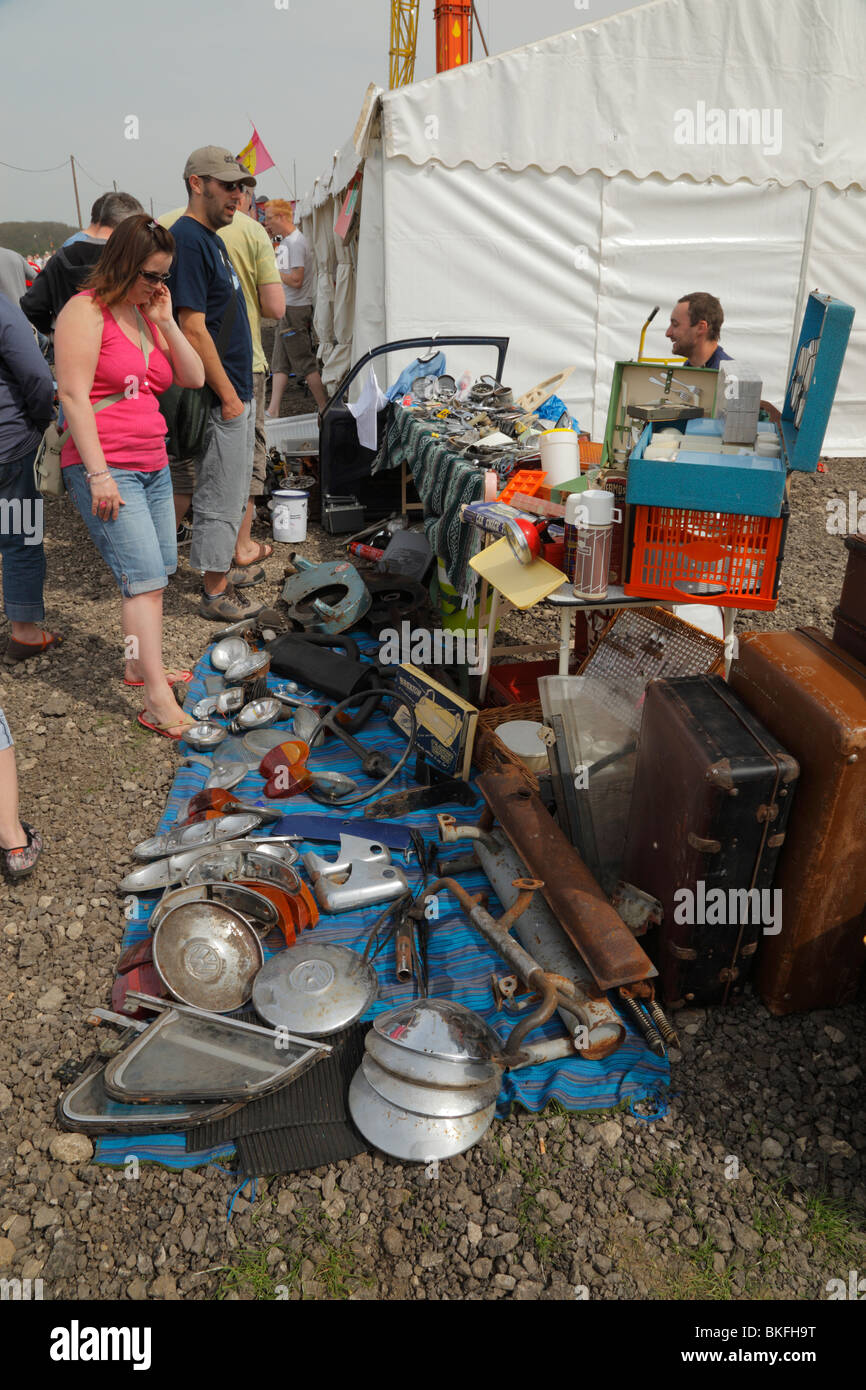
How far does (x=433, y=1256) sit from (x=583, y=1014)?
0.67m

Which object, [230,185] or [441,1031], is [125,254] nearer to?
[230,185]

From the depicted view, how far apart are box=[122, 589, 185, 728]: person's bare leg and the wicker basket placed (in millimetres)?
1406

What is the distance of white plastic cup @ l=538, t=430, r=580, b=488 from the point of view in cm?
372

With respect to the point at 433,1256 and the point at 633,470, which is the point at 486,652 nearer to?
the point at 633,470

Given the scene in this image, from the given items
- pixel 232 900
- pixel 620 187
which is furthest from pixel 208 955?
pixel 620 187

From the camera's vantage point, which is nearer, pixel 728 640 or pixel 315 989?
pixel 315 989

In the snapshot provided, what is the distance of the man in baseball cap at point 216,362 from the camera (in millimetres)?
4438

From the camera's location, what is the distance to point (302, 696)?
175 inches

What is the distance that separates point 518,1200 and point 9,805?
79.7 inches

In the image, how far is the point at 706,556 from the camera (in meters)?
2.92

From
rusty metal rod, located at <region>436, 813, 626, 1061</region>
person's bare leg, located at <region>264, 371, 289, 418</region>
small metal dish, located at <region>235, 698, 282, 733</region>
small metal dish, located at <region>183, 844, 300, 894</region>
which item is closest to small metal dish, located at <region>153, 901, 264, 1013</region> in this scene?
small metal dish, located at <region>183, 844, 300, 894</region>

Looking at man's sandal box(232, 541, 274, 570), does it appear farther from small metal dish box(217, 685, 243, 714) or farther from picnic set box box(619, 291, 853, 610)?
picnic set box box(619, 291, 853, 610)

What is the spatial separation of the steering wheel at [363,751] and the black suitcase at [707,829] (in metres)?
1.26

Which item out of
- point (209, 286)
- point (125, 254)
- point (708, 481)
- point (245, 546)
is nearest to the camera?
point (708, 481)
